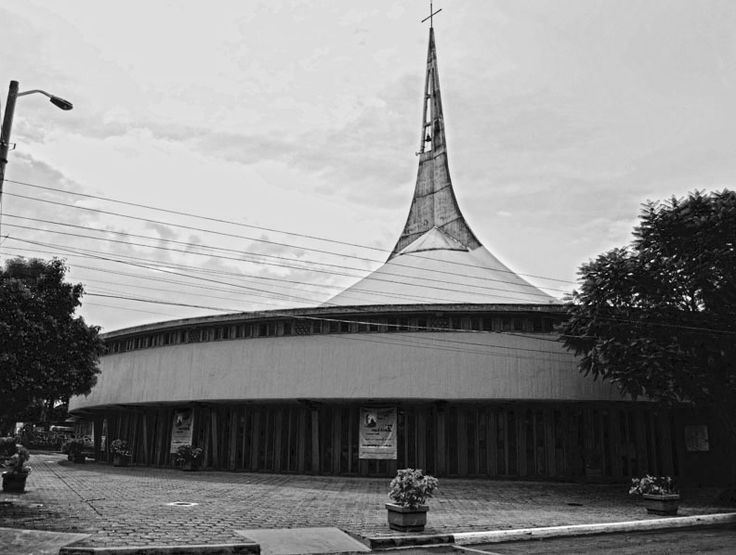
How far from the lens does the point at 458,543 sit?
14109 mm

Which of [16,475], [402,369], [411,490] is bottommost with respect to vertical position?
[16,475]

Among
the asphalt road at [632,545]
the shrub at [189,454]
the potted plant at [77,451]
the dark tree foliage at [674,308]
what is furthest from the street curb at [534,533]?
the potted plant at [77,451]

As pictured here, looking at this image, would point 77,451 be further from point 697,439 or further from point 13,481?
point 697,439

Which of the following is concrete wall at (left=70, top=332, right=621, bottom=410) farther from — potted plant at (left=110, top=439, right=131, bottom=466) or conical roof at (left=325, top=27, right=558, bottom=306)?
potted plant at (left=110, top=439, right=131, bottom=466)

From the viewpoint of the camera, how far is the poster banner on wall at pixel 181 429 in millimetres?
33219

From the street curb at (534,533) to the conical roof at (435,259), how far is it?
14986mm

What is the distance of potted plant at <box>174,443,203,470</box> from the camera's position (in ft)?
103

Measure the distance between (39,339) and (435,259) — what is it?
987 inches

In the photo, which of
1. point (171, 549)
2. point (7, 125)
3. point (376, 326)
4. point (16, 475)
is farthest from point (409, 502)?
point (376, 326)

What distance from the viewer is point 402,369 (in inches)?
1134

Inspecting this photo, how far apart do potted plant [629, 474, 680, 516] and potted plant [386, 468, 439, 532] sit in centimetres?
798

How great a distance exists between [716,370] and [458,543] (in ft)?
46.8

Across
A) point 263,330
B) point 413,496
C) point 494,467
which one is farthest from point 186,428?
point 413,496

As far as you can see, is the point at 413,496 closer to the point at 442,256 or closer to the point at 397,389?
the point at 397,389
